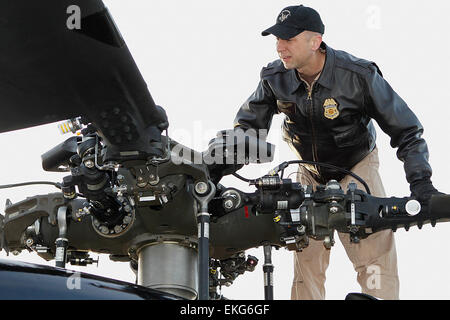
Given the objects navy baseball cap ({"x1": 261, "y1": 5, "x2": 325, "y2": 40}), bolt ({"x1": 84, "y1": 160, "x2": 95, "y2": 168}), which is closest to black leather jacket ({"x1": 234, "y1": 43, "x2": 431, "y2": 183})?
navy baseball cap ({"x1": 261, "y1": 5, "x2": 325, "y2": 40})

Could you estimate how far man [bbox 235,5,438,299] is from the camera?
6.66m

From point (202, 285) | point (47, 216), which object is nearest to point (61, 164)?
point (47, 216)

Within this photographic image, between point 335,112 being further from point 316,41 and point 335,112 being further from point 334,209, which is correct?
point 334,209

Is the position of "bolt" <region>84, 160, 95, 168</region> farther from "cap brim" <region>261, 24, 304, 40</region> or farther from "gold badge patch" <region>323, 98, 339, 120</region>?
"cap brim" <region>261, 24, 304, 40</region>

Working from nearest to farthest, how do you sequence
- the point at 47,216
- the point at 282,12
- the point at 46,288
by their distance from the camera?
the point at 46,288
the point at 47,216
the point at 282,12

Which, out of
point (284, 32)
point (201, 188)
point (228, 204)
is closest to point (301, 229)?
point (228, 204)

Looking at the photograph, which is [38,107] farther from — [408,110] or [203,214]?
[408,110]

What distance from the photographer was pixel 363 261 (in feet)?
22.6

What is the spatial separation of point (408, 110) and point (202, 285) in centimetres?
295

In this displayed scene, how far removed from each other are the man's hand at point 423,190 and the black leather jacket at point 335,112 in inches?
16.0

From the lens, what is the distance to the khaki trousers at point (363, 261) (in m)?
6.68

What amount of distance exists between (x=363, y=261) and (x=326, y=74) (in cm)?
178

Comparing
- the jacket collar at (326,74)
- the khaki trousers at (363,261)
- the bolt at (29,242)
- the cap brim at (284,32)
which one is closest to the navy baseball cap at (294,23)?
the cap brim at (284,32)
